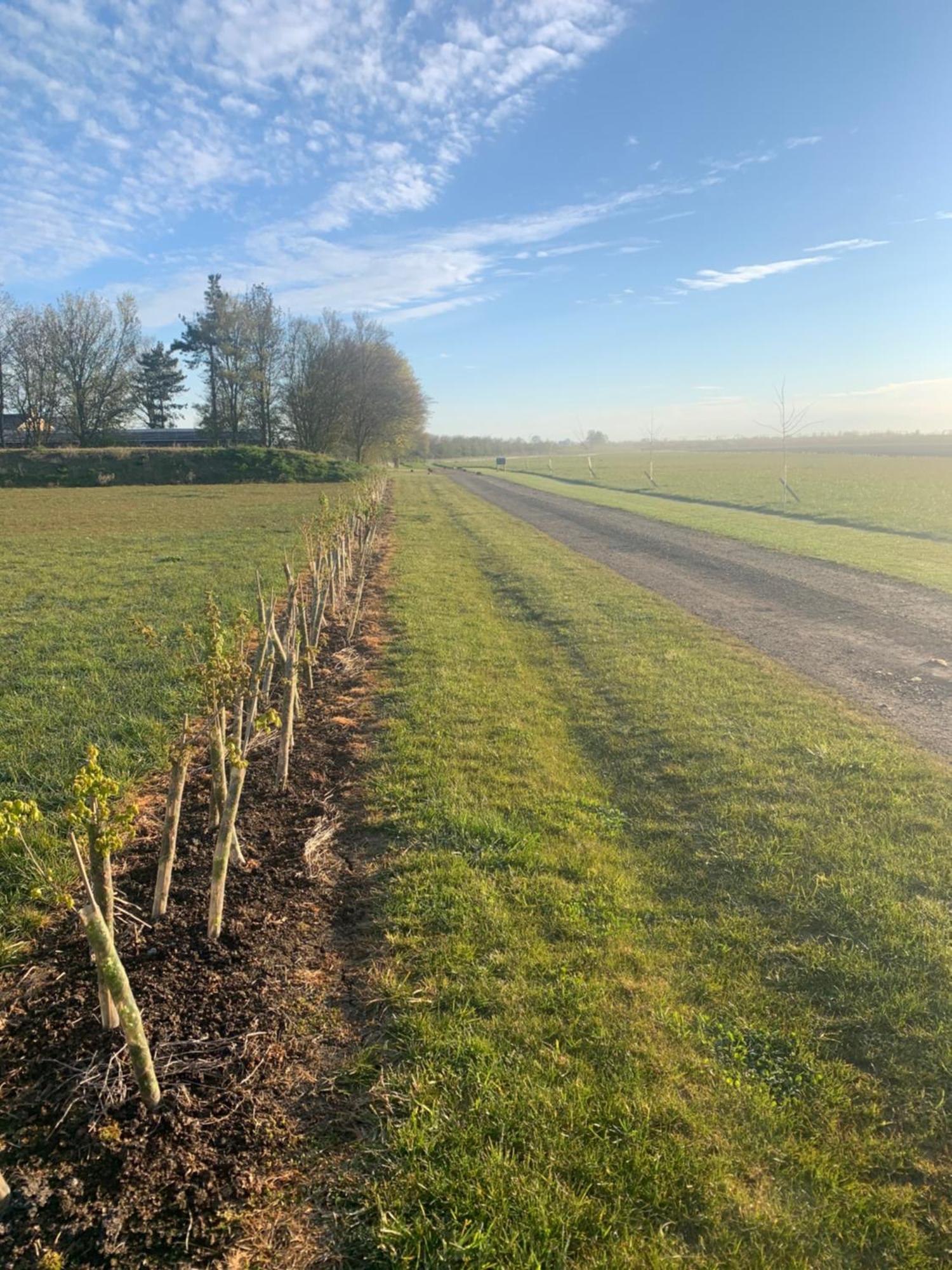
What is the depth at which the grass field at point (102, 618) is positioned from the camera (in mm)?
5059

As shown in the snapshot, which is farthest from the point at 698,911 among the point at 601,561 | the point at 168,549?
the point at 168,549

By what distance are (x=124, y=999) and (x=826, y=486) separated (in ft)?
146

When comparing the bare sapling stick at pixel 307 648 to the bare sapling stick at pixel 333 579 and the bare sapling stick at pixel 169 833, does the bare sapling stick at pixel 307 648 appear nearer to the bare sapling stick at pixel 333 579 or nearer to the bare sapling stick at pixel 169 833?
the bare sapling stick at pixel 333 579

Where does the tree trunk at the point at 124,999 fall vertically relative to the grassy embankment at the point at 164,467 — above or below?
below

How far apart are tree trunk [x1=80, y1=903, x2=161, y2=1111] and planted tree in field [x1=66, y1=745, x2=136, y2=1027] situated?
0.16 ft

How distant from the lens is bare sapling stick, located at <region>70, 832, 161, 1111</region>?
216 cm

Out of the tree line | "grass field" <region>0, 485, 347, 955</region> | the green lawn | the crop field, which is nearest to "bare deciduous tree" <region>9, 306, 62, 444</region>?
the tree line

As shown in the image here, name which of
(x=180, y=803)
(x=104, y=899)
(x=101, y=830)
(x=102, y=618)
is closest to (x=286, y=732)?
(x=180, y=803)

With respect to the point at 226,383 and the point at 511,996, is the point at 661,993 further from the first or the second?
the point at 226,383

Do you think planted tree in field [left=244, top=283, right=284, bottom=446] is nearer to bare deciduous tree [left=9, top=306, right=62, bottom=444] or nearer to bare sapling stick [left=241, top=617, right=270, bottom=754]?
bare deciduous tree [left=9, top=306, right=62, bottom=444]

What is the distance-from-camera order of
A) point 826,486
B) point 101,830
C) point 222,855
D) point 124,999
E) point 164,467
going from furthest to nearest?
point 164,467 < point 826,486 < point 222,855 < point 101,830 < point 124,999

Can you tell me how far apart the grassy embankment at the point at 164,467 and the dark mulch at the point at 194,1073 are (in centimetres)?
4349

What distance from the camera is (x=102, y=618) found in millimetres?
9234

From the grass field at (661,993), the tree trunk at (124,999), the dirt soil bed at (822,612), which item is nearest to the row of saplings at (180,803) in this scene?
the tree trunk at (124,999)
